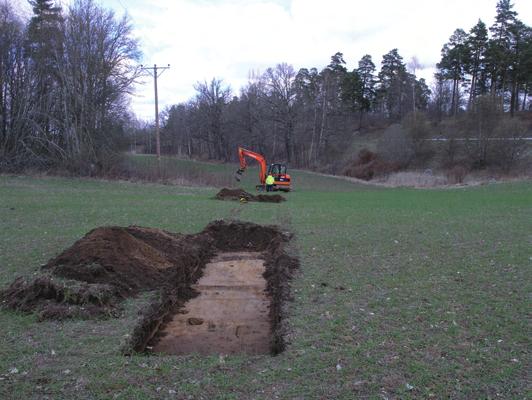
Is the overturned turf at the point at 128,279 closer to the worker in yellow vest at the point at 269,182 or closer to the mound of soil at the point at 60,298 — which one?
the mound of soil at the point at 60,298

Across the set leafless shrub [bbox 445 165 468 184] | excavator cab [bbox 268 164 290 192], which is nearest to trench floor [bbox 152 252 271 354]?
excavator cab [bbox 268 164 290 192]

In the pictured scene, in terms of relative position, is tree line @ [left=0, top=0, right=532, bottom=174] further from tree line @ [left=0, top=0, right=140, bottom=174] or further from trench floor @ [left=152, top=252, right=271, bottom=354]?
trench floor @ [left=152, top=252, right=271, bottom=354]

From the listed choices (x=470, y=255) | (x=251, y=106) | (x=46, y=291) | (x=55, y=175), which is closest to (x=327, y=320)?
(x=46, y=291)

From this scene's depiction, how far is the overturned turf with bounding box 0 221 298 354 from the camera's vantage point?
5566mm

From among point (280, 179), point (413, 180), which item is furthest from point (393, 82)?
point (280, 179)

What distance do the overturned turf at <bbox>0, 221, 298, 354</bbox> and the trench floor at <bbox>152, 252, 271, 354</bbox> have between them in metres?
0.17

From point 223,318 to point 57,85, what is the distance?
3319 centimetres

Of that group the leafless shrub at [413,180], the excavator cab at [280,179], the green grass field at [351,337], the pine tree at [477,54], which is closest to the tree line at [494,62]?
the pine tree at [477,54]

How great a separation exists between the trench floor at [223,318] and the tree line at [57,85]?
26083 mm

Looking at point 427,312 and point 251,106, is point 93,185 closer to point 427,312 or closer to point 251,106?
point 427,312

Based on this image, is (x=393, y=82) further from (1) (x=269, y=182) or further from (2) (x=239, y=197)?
(2) (x=239, y=197)

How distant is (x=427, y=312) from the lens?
18.5 feet

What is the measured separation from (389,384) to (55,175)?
3042 centimetres

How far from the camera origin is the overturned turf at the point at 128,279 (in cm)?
557
